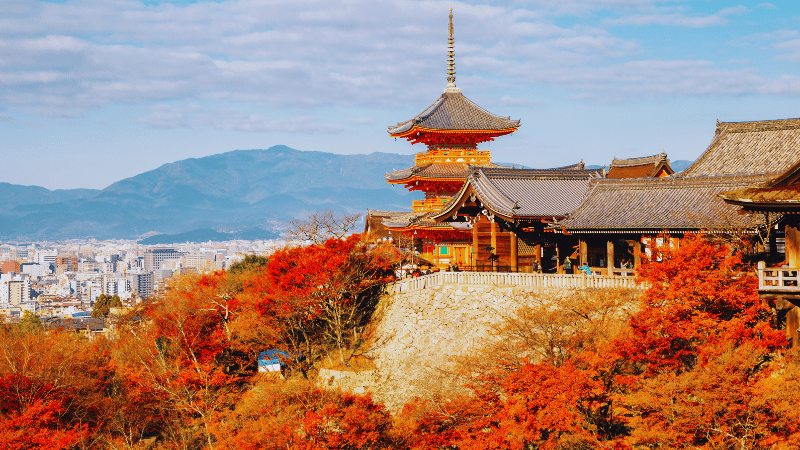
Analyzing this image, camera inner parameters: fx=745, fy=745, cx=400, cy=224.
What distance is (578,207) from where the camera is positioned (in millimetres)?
30516

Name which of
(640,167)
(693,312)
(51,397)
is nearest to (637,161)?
(640,167)

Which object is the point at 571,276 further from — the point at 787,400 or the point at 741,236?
the point at 787,400

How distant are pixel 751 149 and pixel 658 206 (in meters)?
8.51

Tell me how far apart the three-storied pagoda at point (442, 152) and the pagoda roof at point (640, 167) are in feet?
27.7

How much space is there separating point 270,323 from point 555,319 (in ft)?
50.4

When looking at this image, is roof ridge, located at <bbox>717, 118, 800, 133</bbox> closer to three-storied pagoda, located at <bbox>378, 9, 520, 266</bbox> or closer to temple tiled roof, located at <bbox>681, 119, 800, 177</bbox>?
temple tiled roof, located at <bbox>681, 119, 800, 177</bbox>

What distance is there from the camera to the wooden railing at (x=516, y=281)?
84.8ft

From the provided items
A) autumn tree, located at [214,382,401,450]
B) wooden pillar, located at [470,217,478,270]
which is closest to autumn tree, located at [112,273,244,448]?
autumn tree, located at [214,382,401,450]

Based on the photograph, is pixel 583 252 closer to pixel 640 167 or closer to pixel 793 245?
pixel 793 245

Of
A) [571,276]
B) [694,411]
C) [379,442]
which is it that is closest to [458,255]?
[571,276]

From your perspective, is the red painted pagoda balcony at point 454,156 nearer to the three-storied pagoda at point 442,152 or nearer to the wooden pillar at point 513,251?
the three-storied pagoda at point 442,152

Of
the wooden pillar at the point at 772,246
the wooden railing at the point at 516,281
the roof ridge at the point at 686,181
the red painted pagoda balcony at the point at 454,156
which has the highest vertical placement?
the red painted pagoda balcony at the point at 454,156

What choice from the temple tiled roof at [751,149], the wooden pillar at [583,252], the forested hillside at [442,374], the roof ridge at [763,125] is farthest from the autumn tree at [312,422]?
the roof ridge at [763,125]

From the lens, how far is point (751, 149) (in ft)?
112
